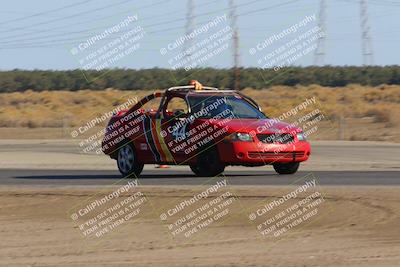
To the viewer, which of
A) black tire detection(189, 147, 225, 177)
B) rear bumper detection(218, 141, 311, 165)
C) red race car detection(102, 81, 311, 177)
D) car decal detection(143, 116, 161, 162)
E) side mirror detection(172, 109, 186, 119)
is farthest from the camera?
car decal detection(143, 116, 161, 162)

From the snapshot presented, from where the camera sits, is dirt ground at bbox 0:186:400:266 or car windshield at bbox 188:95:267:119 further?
car windshield at bbox 188:95:267:119

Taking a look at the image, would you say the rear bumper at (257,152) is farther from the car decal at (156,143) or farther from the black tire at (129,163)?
the black tire at (129,163)

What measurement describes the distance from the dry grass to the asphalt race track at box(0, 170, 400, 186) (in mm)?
19046

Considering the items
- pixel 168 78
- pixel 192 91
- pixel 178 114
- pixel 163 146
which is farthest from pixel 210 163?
pixel 168 78

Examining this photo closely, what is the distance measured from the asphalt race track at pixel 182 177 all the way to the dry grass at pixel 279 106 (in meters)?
19.0

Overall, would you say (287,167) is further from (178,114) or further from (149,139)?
(149,139)

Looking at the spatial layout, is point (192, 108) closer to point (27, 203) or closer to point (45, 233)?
point (27, 203)

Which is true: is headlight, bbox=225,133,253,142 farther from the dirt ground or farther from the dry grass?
the dry grass

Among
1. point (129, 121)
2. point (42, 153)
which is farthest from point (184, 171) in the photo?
point (42, 153)

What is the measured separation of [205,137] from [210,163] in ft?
1.74

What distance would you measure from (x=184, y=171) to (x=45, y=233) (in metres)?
10.9

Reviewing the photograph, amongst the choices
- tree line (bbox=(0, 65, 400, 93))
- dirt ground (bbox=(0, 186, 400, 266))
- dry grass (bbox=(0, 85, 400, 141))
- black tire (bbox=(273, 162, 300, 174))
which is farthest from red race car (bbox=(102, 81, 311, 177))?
tree line (bbox=(0, 65, 400, 93))

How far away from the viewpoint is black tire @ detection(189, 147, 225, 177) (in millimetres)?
21375

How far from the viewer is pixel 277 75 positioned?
106125mm
